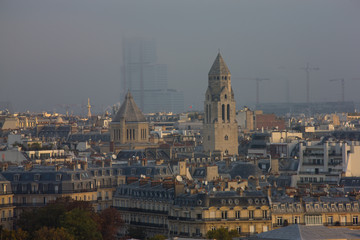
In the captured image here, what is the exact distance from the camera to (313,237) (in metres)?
65.6

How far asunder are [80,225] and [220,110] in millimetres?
81855

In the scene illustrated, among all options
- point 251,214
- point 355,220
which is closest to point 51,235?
point 251,214

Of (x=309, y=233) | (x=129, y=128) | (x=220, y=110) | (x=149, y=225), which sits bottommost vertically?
(x=149, y=225)

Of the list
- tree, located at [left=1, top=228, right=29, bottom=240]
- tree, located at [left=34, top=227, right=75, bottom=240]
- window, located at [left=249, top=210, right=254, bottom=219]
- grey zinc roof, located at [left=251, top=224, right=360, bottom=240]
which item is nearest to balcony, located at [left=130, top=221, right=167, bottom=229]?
window, located at [left=249, top=210, right=254, bottom=219]

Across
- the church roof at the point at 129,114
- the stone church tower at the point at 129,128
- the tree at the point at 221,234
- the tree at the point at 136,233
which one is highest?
the church roof at the point at 129,114

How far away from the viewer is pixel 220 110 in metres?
156

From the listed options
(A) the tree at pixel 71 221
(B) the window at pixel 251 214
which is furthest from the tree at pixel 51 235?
(B) the window at pixel 251 214

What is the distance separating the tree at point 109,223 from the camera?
80.0 m

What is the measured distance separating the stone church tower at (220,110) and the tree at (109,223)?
7153 cm

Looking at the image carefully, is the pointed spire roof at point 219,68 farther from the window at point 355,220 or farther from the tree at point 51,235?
the tree at point 51,235

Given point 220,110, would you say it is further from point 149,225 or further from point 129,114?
point 149,225

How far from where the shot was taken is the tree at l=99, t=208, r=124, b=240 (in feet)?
262

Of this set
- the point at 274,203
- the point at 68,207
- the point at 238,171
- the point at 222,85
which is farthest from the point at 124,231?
the point at 222,85

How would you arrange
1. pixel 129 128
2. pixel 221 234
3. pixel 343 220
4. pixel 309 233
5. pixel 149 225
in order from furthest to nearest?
pixel 129 128 → pixel 149 225 → pixel 343 220 → pixel 221 234 → pixel 309 233
